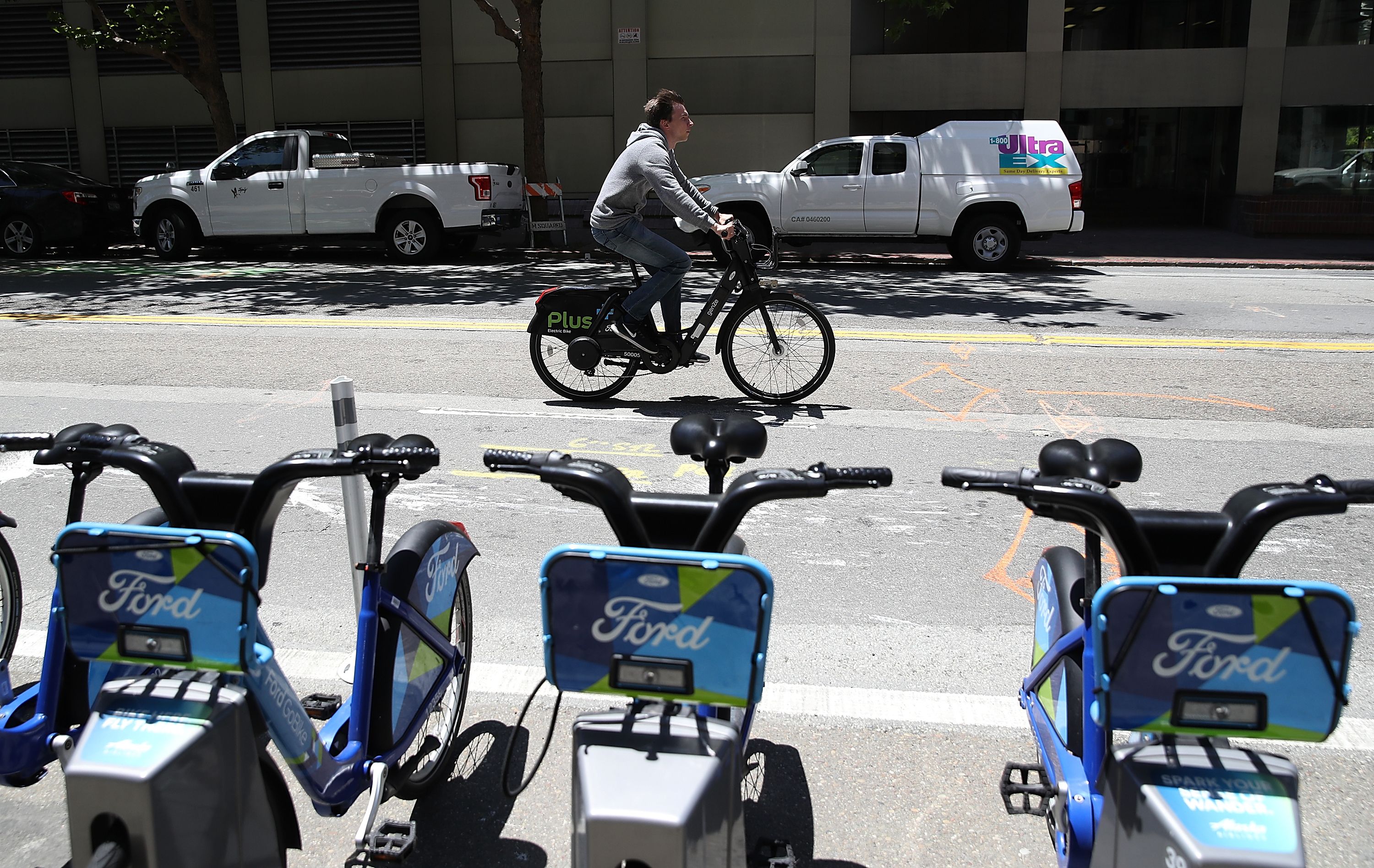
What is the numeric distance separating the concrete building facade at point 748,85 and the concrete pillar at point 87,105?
0.04 metres

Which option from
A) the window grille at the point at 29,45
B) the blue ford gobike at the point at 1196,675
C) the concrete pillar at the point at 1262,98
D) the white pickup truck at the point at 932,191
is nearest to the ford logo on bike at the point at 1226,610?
the blue ford gobike at the point at 1196,675

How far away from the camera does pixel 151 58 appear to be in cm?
2469

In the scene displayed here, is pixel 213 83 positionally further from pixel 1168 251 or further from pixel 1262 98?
pixel 1262 98

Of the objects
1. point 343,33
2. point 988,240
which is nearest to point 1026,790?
point 988,240

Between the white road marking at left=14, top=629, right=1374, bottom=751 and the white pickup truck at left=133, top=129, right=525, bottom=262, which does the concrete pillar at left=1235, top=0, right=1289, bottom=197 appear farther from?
the white road marking at left=14, top=629, right=1374, bottom=751

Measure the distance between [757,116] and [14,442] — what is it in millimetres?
21505

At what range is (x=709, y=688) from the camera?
235 centimetres

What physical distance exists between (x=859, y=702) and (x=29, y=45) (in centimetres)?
2778

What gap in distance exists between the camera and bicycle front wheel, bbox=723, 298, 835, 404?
7707mm

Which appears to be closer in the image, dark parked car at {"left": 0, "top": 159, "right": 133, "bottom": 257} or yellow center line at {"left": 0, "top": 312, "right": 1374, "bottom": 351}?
yellow center line at {"left": 0, "top": 312, "right": 1374, "bottom": 351}

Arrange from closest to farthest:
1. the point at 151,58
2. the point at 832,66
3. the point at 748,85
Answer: the point at 832,66 → the point at 748,85 → the point at 151,58

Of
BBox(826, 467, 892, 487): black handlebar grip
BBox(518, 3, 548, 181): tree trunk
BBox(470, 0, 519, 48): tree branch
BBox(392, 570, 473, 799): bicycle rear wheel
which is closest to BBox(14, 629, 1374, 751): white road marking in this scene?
BBox(392, 570, 473, 799): bicycle rear wheel

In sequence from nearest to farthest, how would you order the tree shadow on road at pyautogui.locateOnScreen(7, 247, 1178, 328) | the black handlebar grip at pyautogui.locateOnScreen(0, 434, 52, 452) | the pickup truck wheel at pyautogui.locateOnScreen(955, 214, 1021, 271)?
1. the black handlebar grip at pyautogui.locateOnScreen(0, 434, 52, 452)
2. the tree shadow on road at pyautogui.locateOnScreen(7, 247, 1178, 328)
3. the pickup truck wheel at pyautogui.locateOnScreen(955, 214, 1021, 271)

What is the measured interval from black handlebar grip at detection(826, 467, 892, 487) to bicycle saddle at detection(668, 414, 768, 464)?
0.25 metres
